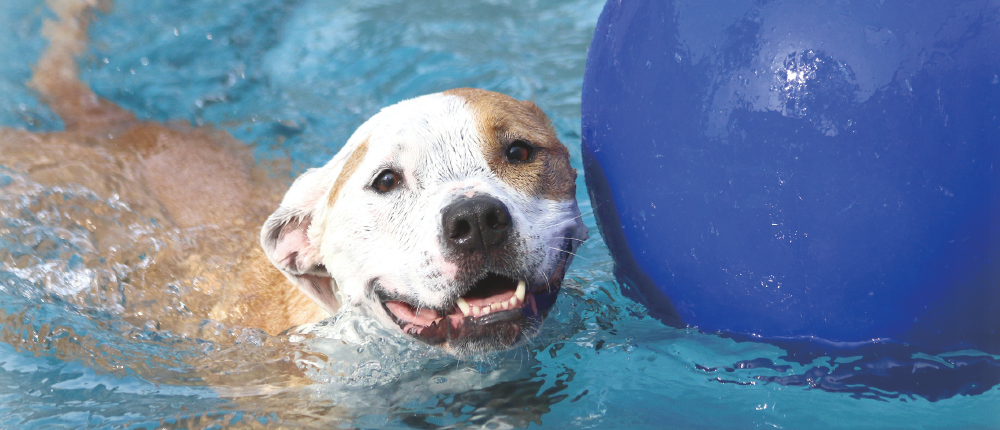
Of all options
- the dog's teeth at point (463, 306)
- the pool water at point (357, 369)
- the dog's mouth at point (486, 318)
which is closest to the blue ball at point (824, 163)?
the pool water at point (357, 369)

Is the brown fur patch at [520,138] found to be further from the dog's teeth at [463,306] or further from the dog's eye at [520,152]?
the dog's teeth at [463,306]

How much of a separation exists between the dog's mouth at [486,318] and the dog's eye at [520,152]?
51cm

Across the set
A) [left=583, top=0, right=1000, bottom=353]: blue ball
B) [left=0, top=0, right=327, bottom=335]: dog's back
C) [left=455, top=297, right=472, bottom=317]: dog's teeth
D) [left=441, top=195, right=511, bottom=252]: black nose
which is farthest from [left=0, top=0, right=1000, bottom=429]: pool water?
[left=441, top=195, right=511, bottom=252]: black nose

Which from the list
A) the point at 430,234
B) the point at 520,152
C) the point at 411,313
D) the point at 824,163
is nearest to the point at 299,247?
the point at 411,313

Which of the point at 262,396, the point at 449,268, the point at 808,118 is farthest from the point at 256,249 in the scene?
the point at 808,118

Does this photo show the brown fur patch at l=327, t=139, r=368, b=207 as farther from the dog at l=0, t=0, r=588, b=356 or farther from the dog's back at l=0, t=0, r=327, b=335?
the dog's back at l=0, t=0, r=327, b=335

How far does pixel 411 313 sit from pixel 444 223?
18.5 inches

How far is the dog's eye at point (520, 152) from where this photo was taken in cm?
326

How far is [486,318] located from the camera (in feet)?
9.53

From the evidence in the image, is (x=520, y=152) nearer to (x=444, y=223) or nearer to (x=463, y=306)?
(x=444, y=223)

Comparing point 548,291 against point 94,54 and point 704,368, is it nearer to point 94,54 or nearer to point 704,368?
point 704,368

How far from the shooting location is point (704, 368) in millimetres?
3127

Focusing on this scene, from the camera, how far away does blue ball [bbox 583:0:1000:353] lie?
2.41 m

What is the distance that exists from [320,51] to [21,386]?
535cm
